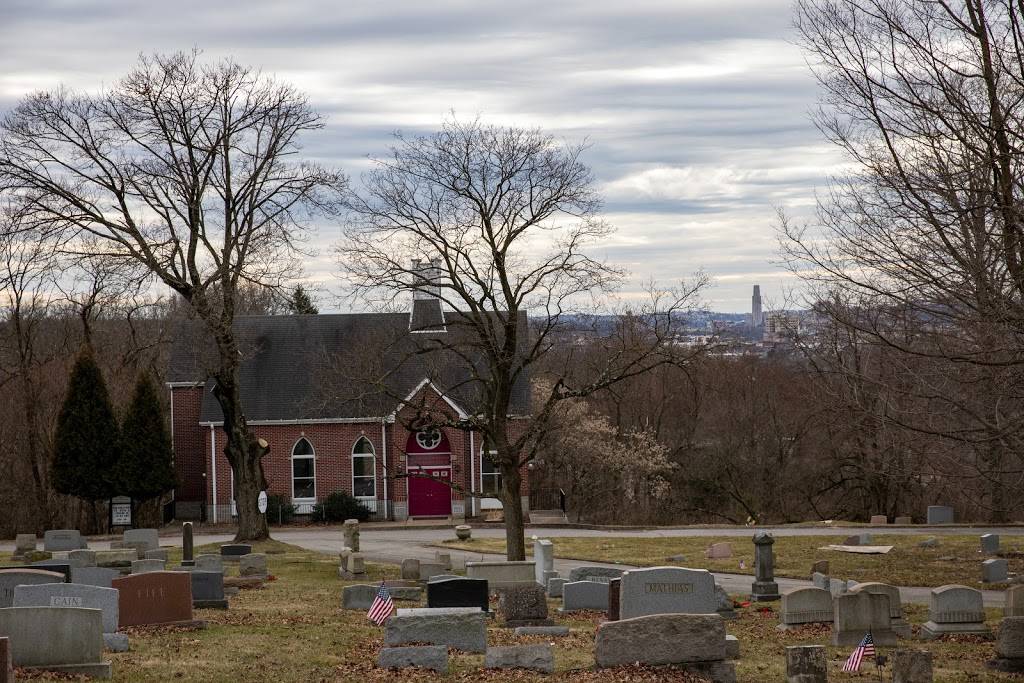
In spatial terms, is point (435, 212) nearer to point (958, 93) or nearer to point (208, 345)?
point (958, 93)

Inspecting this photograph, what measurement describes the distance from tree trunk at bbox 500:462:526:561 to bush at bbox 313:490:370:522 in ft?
69.2

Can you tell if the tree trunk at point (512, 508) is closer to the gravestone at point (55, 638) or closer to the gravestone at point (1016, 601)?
the gravestone at point (1016, 601)

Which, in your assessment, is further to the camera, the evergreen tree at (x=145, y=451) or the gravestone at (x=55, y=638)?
the evergreen tree at (x=145, y=451)

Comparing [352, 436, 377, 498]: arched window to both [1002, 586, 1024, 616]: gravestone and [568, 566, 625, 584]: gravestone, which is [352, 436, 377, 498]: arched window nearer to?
[568, 566, 625, 584]: gravestone

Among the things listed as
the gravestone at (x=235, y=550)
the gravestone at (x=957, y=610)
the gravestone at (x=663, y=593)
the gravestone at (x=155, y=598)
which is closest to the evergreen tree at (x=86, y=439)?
the gravestone at (x=235, y=550)

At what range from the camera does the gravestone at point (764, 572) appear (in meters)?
A: 22.4

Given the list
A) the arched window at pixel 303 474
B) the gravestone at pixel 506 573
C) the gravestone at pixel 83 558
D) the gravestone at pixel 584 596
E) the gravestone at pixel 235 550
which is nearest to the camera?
the gravestone at pixel 584 596

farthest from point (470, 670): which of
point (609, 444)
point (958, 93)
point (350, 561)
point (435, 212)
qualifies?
point (609, 444)

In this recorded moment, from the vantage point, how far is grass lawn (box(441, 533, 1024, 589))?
2614cm

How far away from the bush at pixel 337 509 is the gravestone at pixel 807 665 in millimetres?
32437

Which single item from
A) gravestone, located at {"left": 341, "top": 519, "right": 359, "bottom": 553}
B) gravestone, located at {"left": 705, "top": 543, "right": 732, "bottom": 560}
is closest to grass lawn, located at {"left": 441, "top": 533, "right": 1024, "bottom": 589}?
gravestone, located at {"left": 705, "top": 543, "right": 732, "bottom": 560}

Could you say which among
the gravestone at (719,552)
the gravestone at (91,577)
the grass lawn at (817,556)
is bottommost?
the grass lawn at (817,556)

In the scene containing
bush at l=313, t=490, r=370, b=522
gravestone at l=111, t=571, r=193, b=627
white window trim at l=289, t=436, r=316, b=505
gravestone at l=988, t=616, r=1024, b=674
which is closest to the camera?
gravestone at l=988, t=616, r=1024, b=674

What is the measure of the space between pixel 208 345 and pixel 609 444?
54.2 ft
